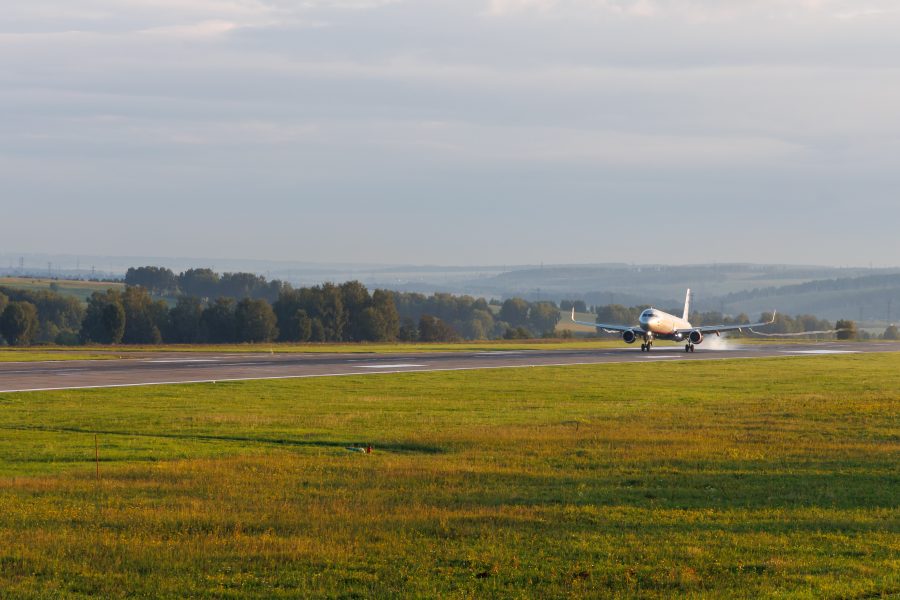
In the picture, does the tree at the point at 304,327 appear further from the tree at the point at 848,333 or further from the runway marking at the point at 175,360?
the tree at the point at 848,333

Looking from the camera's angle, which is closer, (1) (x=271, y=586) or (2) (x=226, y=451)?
(1) (x=271, y=586)

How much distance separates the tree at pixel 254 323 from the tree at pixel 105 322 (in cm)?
1390

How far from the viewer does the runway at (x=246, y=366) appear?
53.7 metres

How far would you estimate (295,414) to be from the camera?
39.2 m

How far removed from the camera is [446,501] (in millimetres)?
21250

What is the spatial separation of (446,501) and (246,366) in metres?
46.9

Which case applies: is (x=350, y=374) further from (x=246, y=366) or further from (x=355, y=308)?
(x=355, y=308)

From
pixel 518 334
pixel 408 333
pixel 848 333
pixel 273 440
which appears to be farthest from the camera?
pixel 848 333

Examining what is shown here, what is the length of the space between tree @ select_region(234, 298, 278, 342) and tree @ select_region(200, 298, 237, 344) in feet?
4.22

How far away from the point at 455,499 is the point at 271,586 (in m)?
6.94

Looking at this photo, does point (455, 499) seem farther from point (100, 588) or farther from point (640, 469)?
point (100, 588)

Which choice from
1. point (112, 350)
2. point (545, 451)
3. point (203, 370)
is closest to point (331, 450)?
point (545, 451)

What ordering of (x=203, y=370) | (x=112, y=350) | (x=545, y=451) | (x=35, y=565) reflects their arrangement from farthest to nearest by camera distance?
(x=112, y=350), (x=203, y=370), (x=545, y=451), (x=35, y=565)

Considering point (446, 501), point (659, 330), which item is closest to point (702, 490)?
point (446, 501)
